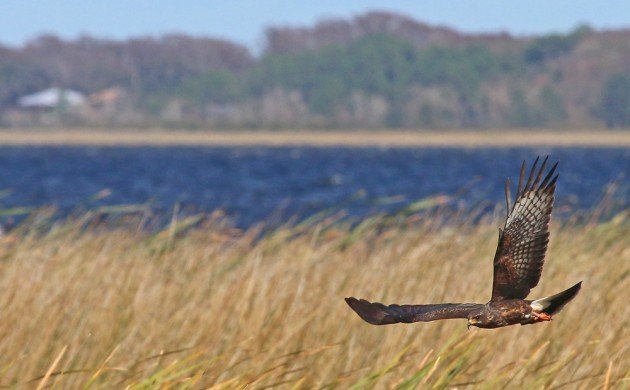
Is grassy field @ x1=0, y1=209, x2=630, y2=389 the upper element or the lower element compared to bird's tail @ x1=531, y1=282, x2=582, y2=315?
lower

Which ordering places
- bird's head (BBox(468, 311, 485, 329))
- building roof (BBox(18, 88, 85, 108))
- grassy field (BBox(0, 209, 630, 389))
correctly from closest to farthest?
1. bird's head (BBox(468, 311, 485, 329))
2. grassy field (BBox(0, 209, 630, 389))
3. building roof (BBox(18, 88, 85, 108))

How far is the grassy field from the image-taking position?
14.5ft

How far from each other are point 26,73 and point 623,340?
6744 inches

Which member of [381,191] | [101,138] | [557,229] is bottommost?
[101,138]

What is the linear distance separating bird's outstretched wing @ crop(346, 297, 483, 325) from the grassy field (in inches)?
53.4

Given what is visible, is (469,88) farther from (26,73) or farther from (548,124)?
(26,73)

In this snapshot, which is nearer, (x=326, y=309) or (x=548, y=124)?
(x=326, y=309)

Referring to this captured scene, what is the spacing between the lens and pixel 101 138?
148000 mm

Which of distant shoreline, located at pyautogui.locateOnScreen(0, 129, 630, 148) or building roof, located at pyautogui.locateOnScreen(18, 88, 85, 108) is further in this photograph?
building roof, located at pyautogui.locateOnScreen(18, 88, 85, 108)

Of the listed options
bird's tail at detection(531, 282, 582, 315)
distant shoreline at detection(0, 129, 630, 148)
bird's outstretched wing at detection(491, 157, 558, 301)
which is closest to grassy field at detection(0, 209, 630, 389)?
bird's outstretched wing at detection(491, 157, 558, 301)

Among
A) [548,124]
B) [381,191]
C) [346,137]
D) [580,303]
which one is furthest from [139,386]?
[548,124]

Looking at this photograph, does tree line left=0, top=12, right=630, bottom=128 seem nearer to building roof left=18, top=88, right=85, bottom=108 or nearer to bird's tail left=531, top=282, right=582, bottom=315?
building roof left=18, top=88, right=85, bottom=108

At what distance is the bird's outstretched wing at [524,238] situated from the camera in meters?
2.30

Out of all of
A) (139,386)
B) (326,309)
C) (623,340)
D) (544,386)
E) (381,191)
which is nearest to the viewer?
(139,386)
